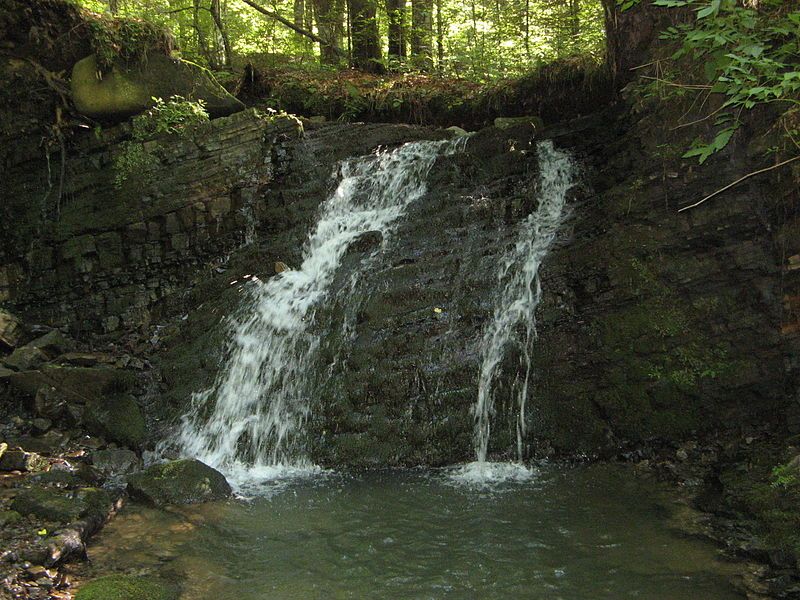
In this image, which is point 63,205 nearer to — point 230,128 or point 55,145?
point 55,145

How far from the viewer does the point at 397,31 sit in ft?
47.2

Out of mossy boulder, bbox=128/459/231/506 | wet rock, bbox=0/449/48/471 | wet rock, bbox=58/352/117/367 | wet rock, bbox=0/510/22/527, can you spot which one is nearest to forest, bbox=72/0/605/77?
wet rock, bbox=58/352/117/367

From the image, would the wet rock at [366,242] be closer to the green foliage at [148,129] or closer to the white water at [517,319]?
the white water at [517,319]

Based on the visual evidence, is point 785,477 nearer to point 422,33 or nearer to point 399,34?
point 422,33

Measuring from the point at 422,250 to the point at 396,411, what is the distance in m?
2.46

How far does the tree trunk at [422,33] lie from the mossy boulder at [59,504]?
1138 centimetres

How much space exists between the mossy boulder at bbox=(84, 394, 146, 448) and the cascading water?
1.73 ft

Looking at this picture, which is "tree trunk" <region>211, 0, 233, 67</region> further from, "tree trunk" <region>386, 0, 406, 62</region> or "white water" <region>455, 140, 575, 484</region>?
"white water" <region>455, 140, 575, 484</region>

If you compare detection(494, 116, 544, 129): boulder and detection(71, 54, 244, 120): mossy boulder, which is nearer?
detection(494, 116, 544, 129): boulder

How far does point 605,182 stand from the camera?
8078 millimetres

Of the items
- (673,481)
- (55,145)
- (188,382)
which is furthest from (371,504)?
(55,145)

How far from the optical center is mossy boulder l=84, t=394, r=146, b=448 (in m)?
7.01

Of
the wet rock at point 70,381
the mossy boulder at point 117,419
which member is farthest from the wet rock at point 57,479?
the wet rock at point 70,381

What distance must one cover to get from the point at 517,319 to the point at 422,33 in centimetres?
966
